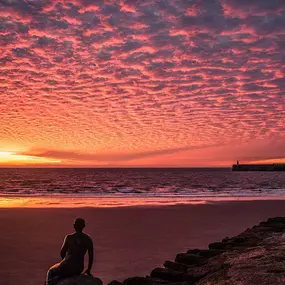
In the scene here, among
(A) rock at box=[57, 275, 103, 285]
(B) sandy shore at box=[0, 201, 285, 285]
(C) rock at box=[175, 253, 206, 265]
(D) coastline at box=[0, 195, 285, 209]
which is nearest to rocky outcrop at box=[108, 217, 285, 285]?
(C) rock at box=[175, 253, 206, 265]

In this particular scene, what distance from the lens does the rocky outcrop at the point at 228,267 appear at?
7012 millimetres

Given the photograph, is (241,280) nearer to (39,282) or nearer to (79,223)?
(79,223)

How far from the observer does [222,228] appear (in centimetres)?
1770

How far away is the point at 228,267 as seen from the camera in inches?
313

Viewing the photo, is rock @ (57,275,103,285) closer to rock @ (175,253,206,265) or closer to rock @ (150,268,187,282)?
rock @ (150,268,187,282)

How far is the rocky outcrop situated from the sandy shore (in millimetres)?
1722

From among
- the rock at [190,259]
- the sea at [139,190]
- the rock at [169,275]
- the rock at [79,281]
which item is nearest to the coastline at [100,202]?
the sea at [139,190]

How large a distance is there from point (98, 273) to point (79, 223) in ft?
13.4

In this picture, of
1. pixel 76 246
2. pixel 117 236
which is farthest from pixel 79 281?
pixel 117 236

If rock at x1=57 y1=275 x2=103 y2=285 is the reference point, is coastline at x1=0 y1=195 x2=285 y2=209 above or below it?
below

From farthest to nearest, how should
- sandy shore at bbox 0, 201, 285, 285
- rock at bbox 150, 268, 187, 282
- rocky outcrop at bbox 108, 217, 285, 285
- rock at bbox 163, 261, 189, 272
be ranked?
sandy shore at bbox 0, 201, 285, 285, rock at bbox 163, 261, 189, 272, rock at bbox 150, 268, 187, 282, rocky outcrop at bbox 108, 217, 285, 285

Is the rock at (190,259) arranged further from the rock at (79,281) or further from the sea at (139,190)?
the sea at (139,190)

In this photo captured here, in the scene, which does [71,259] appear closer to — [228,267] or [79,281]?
[79,281]

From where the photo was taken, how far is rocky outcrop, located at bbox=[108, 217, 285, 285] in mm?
7012
